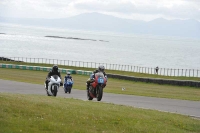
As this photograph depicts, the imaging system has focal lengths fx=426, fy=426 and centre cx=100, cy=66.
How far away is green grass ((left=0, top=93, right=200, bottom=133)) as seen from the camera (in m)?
10.1

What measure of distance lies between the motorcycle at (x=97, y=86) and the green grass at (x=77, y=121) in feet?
19.4

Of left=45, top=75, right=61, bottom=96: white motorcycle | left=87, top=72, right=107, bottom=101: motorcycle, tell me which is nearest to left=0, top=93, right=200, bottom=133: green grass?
left=87, top=72, right=107, bottom=101: motorcycle

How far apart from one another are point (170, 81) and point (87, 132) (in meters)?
29.8

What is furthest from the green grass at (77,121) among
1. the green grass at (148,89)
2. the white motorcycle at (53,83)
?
the green grass at (148,89)

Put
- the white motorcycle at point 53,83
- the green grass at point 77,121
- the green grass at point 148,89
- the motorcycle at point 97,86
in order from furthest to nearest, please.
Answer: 1. the green grass at point 148,89
2. the white motorcycle at point 53,83
3. the motorcycle at point 97,86
4. the green grass at point 77,121

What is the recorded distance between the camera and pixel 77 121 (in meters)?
11.3

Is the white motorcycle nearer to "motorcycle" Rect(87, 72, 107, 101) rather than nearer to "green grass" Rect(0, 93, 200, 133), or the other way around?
"motorcycle" Rect(87, 72, 107, 101)

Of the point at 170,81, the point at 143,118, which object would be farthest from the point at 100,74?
the point at 170,81

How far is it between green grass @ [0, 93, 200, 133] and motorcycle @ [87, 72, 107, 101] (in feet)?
19.4

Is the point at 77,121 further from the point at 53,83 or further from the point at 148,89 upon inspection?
the point at 148,89

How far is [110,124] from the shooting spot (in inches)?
456

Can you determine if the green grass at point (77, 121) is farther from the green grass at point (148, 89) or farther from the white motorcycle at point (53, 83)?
the green grass at point (148, 89)

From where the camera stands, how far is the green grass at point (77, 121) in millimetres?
10125

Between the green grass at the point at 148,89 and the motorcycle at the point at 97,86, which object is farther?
the green grass at the point at 148,89
